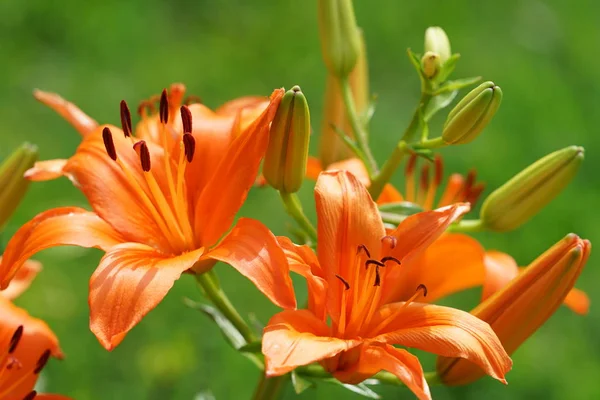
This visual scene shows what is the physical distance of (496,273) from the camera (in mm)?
1552

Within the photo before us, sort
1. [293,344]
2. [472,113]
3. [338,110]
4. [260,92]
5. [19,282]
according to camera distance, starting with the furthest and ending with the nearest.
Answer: [260,92] < [338,110] < [19,282] < [472,113] < [293,344]

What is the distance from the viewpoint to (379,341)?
133 centimetres

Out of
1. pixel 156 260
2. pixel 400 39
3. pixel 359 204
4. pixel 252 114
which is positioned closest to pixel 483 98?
pixel 359 204

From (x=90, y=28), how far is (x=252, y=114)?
2788mm

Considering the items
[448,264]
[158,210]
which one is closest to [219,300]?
[158,210]

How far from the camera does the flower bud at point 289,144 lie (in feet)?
4.46

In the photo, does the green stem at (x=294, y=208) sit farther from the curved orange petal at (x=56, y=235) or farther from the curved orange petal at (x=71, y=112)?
the curved orange petal at (x=71, y=112)

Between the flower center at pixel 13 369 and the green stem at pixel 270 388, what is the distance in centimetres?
35

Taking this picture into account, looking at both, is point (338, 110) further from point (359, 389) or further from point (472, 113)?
point (359, 389)

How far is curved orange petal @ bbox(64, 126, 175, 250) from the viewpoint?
1.46 metres

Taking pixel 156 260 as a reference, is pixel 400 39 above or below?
below

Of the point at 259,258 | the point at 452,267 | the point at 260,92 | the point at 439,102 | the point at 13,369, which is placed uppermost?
the point at 439,102

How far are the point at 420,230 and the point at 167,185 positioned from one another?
447mm

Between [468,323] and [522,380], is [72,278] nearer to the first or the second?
[522,380]
